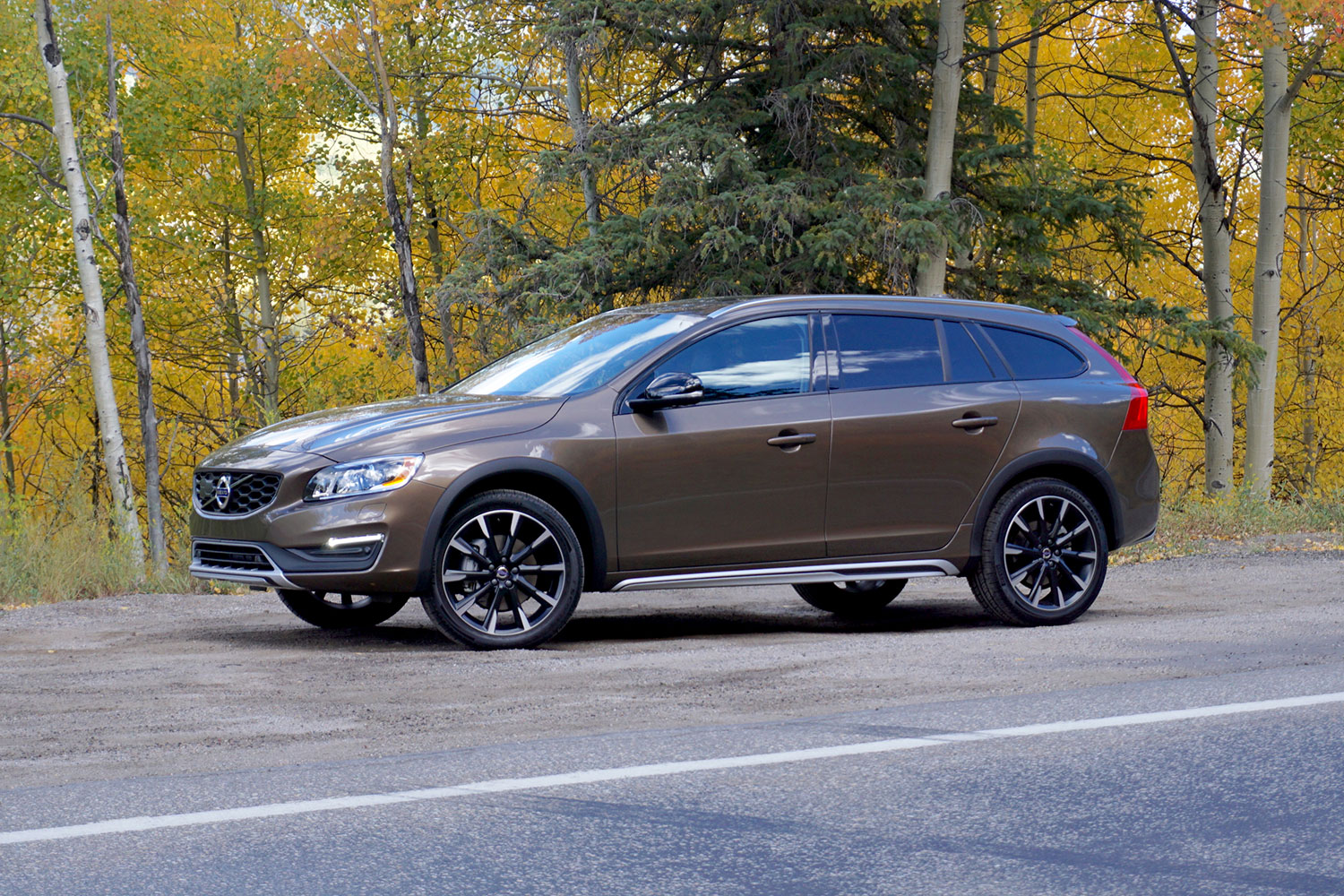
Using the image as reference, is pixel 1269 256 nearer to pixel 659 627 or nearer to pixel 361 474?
pixel 659 627

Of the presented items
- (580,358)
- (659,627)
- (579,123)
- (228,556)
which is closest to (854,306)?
(580,358)

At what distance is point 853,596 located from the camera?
991cm

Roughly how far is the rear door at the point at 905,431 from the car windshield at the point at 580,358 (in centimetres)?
101

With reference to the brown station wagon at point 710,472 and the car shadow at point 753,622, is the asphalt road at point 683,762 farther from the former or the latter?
the brown station wagon at point 710,472

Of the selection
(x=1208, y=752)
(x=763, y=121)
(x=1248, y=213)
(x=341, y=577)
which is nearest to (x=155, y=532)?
(x=763, y=121)

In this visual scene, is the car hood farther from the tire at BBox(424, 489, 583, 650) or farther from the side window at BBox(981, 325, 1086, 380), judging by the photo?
the side window at BBox(981, 325, 1086, 380)

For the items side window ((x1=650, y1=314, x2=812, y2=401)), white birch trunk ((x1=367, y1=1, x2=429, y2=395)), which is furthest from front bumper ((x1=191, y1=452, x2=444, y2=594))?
white birch trunk ((x1=367, y1=1, x2=429, y2=395))

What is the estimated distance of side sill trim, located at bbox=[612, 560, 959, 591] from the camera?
7863 millimetres

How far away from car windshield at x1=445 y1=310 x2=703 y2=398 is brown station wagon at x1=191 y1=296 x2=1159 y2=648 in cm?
3

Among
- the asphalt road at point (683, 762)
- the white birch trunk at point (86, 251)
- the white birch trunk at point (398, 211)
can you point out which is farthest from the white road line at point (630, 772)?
the white birch trunk at point (398, 211)

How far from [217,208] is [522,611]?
29853 mm

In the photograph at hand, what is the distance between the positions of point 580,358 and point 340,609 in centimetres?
217

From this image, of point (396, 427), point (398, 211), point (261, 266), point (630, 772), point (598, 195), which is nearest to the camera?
point (630, 772)

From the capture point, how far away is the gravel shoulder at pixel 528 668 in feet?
18.5
